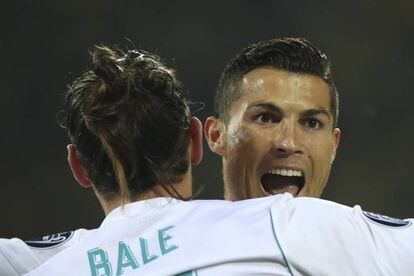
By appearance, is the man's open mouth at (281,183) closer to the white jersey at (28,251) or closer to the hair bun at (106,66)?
the white jersey at (28,251)

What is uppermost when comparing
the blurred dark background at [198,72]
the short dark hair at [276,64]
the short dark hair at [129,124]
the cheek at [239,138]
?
the short dark hair at [129,124]

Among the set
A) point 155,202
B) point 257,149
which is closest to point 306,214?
point 155,202

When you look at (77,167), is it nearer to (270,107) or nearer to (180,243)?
(180,243)

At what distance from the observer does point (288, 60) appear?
3.16 metres

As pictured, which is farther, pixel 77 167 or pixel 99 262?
pixel 77 167

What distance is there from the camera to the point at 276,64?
3.16 meters

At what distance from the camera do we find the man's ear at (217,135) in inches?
124

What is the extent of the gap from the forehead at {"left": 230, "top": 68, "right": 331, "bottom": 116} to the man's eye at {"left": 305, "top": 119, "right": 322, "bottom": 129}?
2.1 inches

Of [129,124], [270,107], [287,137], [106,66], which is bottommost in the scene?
[287,137]

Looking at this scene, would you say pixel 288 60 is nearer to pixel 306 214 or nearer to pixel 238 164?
pixel 238 164

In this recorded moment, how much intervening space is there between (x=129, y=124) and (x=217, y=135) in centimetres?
147

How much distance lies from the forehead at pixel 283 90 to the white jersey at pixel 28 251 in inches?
46.5

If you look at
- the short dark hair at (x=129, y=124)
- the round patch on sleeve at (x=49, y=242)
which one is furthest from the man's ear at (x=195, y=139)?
the round patch on sleeve at (x=49, y=242)

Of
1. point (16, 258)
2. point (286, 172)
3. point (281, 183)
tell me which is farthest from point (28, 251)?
point (281, 183)
